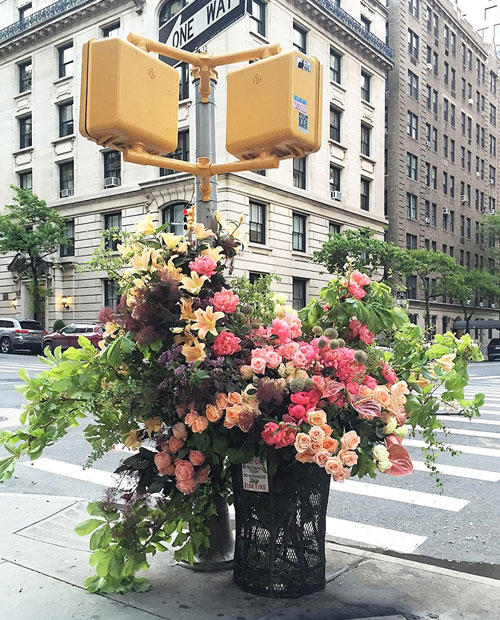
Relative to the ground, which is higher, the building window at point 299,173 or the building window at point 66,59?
the building window at point 66,59

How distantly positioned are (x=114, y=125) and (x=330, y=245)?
28627 millimetres

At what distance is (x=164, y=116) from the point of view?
3.87 meters

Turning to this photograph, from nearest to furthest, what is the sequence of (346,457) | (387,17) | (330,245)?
(346,457) → (330,245) → (387,17)

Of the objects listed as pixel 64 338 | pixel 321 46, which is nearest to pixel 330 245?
pixel 321 46

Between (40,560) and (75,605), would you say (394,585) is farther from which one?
(40,560)

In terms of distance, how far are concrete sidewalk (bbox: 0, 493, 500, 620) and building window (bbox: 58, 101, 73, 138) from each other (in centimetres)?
3436

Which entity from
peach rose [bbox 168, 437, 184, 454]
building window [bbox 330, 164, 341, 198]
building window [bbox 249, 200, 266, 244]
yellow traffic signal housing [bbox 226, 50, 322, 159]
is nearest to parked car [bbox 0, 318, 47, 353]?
building window [bbox 249, 200, 266, 244]

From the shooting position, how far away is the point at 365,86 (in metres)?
38.8

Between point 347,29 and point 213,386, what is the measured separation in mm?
36095

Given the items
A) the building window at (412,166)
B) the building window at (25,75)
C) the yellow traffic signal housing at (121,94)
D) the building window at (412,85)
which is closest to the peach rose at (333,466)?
the yellow traffic signal housing at (121,94)

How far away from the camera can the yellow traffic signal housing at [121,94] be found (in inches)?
137

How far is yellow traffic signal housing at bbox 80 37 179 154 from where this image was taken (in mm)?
3477

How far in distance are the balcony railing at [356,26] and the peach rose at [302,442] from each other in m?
34.3

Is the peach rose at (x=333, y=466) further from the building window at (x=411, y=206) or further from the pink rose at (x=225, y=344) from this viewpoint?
the building window at (x=411, y=206)
